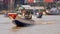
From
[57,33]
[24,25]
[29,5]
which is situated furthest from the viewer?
[29,5]

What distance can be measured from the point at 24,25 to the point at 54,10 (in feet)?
90.7

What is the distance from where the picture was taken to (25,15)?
1138 inches

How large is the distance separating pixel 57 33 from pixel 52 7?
34983mm

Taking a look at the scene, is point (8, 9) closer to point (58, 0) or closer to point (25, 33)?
point (58, 0)

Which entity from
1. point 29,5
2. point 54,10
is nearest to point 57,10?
point 54,10

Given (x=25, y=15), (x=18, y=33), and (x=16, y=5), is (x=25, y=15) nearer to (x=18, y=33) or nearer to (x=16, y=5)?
(x=18, y=33)

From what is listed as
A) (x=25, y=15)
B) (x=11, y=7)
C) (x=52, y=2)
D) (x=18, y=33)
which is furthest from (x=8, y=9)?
(x=18, y=33)

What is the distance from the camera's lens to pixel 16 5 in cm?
5581

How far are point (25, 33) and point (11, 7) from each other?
33.2m

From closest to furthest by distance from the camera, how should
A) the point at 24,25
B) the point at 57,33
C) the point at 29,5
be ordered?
the point at 57,33, the point at 24,25, the point at 29,5

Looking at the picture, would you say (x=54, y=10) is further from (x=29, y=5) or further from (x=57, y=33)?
(x=57, y=33)

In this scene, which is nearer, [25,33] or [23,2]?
[25,33]

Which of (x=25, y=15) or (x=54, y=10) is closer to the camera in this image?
(x=25, y=15)

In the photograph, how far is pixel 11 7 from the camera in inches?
2180
